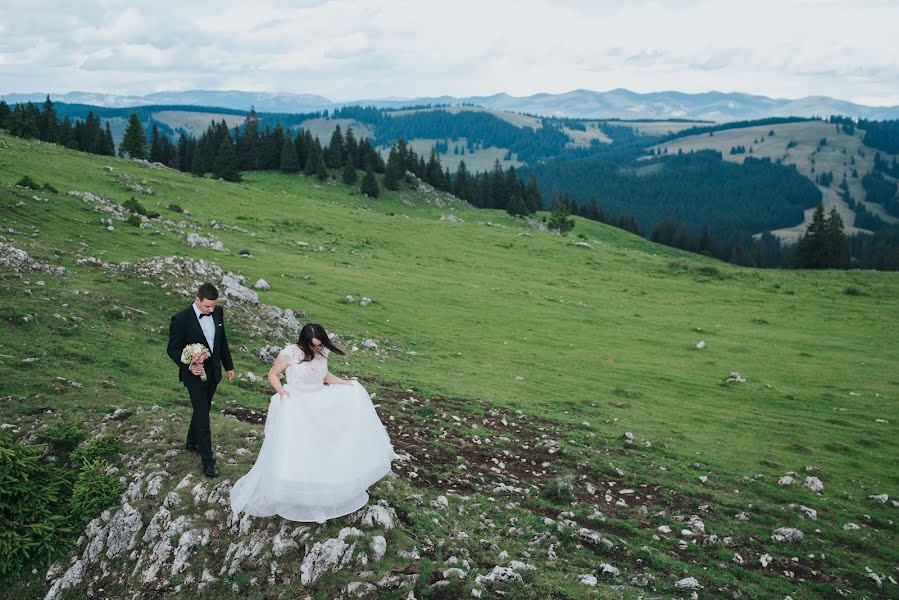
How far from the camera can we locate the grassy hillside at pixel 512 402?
11109 mm

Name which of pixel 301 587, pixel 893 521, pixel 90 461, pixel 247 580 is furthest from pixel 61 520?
pixel 893 521

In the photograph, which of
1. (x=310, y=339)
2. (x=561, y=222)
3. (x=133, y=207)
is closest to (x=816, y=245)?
(x=561, y=222)

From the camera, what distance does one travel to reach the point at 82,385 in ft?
48.2

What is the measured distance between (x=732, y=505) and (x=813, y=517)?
2.03m

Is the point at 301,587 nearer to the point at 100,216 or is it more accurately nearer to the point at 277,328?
the point at 277,328

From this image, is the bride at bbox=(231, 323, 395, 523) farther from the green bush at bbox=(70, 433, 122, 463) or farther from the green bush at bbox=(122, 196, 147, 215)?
the green bush at bbox=(122, 196, 147, 215)

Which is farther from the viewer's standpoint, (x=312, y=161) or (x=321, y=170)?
(x=312, y=161)

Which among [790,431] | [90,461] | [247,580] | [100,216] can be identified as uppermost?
[100,216]

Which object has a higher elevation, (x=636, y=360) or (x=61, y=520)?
(x=61, y=520)

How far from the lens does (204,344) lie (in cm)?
1148

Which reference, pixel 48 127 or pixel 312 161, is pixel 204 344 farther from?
pixel 48 127

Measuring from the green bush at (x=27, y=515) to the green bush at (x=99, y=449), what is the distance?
69cm

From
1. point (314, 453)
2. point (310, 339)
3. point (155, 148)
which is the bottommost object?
point (314, 453)

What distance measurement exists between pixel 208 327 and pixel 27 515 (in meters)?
4.54
